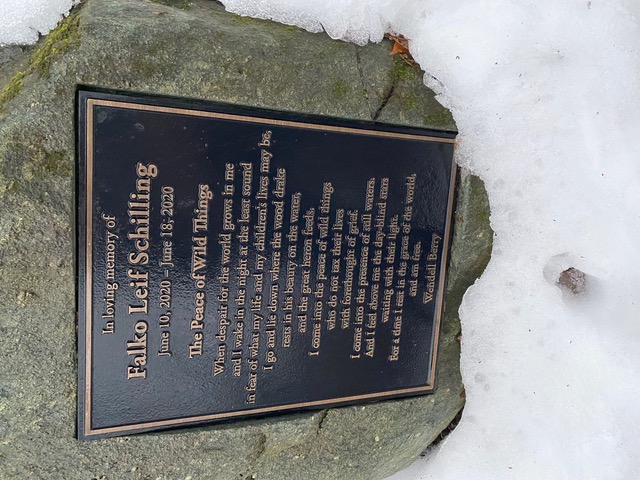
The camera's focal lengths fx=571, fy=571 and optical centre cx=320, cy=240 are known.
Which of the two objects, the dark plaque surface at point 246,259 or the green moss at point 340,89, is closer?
the dark plaque surface at point 246,259

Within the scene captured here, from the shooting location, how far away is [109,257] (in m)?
2.36

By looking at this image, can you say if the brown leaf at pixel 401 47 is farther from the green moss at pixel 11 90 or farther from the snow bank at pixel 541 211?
the green moss at pixel 11 90

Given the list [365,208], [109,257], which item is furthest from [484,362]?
[109,257]

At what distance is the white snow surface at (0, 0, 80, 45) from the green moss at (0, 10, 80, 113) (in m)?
0.18

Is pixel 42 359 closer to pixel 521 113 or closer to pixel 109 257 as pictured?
pixel 109 257

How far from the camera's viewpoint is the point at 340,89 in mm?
2736

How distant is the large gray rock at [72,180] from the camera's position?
7.36ft

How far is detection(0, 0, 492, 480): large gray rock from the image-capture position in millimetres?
2244

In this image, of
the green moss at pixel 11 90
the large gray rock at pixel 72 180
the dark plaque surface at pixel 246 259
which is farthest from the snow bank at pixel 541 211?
the green moss at pixel 11 90

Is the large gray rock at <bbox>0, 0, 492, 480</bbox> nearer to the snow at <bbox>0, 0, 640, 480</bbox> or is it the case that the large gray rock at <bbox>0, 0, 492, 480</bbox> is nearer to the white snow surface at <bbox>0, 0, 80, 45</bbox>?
the white snow surface at <bbox>0, 0, 80, 45</bbox>

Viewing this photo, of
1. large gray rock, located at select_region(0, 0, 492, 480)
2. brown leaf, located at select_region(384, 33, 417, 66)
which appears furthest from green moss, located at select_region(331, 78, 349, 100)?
brown leaf, located at select_region(384, 33, 417, 66)

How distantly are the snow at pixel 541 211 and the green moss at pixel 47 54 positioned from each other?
2.81 ft

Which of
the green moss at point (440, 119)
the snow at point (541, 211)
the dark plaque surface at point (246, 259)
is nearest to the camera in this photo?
the dark plaque surface at point (246, 259)

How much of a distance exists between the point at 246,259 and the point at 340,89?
A: 0.93 meters
